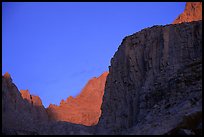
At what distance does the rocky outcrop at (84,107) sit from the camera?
296ft

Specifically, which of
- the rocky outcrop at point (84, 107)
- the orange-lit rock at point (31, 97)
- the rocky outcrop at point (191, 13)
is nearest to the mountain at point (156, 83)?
the rocky outcrop at point (191, 13)

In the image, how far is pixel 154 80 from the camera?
4384 cm

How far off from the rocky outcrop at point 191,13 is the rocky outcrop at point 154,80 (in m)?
33.7

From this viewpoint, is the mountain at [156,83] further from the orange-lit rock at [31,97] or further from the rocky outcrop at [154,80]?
the orange-lit rock at [31,97]

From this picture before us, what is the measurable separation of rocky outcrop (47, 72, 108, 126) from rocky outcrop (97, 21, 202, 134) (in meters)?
→ 37.2

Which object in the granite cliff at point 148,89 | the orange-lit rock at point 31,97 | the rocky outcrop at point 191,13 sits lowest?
the granite cliff at point 148,89

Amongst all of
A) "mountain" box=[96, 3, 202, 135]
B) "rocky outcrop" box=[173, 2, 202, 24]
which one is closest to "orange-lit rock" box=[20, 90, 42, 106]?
"rocky outcrop" box=[173, 2, 202, 24]

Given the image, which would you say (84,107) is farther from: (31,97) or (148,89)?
(148,89)

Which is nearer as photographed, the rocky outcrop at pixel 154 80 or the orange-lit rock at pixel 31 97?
the rocky outcrop at pixel 154 80

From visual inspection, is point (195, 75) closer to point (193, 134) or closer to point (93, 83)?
point (193, 134)

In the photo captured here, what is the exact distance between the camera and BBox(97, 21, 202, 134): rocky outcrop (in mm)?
35812

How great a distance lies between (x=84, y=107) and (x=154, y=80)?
5670 centimetres

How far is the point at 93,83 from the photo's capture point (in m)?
113

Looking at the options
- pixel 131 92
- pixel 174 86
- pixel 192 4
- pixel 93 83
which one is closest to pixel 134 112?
pixel 131 92
